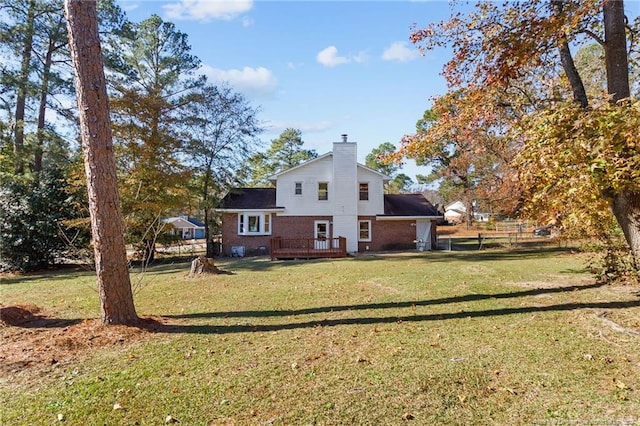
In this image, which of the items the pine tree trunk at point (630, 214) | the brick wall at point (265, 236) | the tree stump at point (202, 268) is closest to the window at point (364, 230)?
the brick wall at point (265, 236)

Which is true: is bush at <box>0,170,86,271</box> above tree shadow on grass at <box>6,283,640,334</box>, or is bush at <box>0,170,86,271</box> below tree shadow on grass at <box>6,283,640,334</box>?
above

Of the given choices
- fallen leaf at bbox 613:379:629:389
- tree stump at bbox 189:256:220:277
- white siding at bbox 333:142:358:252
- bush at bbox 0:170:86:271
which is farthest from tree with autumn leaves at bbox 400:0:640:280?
bush at bbox 0:170:86:271

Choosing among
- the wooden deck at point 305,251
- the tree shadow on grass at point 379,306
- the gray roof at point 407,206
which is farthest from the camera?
the gray roof at point 407,206

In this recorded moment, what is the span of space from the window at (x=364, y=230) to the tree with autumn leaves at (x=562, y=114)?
14081 millimetres

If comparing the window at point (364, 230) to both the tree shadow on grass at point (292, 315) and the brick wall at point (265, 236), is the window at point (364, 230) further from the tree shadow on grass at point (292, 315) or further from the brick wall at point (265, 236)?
the tree shadow on grass at point (292, 315)

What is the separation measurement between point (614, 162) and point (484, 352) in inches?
138

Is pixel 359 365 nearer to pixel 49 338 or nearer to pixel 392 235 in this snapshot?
pixel 49 338

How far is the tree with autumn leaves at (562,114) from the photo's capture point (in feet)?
18.6

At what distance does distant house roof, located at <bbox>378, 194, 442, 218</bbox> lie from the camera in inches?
963

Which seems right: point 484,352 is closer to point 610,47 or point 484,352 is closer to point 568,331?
point 568,331

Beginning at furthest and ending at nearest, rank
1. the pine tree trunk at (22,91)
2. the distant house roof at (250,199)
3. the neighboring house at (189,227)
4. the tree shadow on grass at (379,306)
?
the neighboring house at (189,227) < the distant house roof at (250,199) < the pine tree trunk at (22,91) < the tree shadow on grass at (379,306)

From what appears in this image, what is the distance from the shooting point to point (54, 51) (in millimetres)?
20109

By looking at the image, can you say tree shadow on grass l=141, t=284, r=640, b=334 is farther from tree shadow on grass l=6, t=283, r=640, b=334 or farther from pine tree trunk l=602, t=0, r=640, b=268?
pine tree trunk l=602, t=0, r=640, b=268

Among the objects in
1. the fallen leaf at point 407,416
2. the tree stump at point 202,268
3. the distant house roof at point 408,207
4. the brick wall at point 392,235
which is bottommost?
the fallen leaf at point 407,416
